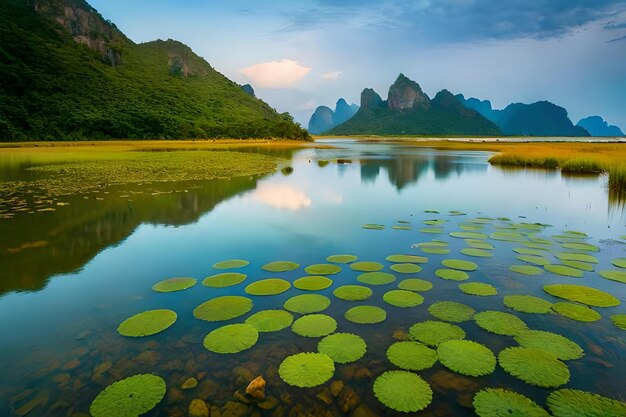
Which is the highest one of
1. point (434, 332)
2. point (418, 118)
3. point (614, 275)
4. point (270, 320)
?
point (418, 118)

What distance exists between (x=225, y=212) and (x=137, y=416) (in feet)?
28.5

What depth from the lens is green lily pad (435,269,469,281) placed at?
6012mm

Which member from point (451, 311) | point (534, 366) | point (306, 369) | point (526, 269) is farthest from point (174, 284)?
point (526, 269)

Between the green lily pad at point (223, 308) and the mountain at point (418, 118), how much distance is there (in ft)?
559

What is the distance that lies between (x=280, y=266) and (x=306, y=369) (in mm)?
3209

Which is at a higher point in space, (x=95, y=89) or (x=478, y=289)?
(x=95, y=89)

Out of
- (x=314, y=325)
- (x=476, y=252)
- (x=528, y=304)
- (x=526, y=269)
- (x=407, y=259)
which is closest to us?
(x=314, y=325)

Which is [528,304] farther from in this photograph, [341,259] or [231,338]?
[231,338]

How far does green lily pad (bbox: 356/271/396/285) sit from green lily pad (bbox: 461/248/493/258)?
7.64ft

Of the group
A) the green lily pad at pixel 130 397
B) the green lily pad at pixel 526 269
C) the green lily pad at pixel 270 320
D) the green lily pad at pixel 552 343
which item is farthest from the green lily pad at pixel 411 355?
the green lily pad at pixel 526 269

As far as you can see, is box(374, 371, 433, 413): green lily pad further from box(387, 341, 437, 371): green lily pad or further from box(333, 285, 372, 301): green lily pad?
box(333, 285, 372, 301): green lily pad

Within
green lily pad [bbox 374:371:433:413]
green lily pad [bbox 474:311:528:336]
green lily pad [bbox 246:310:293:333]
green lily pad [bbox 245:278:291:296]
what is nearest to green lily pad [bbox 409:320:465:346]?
green lily pad [bbox 474:311:528:336]

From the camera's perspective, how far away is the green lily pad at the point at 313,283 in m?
5.69

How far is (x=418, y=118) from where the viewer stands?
600 ft
